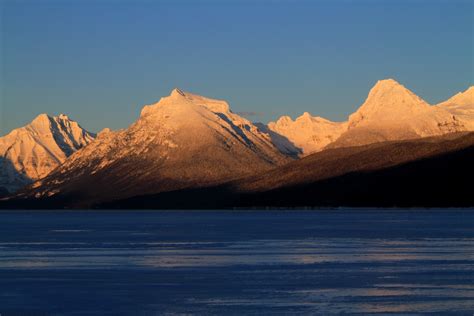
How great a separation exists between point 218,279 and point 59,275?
13.3 metres

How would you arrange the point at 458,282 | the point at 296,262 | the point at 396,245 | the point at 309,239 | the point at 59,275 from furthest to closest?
1. the point at 309,239
2. the point at 396,245
3. the point at 296,262
4. the point at 59,275
5. the point at 458,282

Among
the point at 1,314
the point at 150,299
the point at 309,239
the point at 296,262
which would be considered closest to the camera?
the point at 1,314

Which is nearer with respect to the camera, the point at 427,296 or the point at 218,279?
the point at 427,296

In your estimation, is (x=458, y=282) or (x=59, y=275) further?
(x=59, y=275)

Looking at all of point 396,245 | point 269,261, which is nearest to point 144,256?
point 269,261

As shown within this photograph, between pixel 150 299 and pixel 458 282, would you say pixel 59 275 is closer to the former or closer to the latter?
pixel 150 299

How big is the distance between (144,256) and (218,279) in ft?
82.9

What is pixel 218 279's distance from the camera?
75375 mm

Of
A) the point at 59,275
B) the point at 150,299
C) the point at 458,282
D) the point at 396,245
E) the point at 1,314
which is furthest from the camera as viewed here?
the point at 396,245

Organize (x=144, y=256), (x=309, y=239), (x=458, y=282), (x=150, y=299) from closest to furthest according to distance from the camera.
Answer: (x=150, y=299), (x=458, y=282), (x=144, y=256), (x=309, y=239)

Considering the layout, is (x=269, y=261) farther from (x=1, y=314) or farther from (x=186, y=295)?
(x=1, y=314)

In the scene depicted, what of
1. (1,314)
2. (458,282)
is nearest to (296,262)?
(458,282)

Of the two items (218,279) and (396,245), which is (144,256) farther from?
(396,245)

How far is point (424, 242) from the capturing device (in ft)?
396
